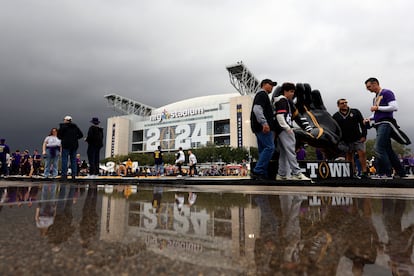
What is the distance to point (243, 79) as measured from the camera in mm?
72875

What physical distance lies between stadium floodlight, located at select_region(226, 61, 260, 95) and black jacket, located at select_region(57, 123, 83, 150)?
67090 millimetres

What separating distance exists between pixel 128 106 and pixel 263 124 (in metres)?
88.1

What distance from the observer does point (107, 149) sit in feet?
270

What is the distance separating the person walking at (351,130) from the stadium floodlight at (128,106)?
86.4m

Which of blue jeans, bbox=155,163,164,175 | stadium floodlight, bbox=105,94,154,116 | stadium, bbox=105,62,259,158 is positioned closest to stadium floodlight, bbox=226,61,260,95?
stadium, bbox=105,62,259,158

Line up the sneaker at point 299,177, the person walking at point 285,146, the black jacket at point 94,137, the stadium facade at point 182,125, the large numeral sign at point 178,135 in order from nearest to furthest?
the sneaker at point 299,177, the person walking at point 285,146, the black jacket at point 94,137, the stadium facade at point 182,125, the large numeral sign at point 178,135

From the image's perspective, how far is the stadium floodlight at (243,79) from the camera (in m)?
70.9

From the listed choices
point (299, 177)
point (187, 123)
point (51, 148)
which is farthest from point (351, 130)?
point (187, 123)

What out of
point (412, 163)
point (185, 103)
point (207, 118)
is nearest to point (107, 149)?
point (185, 103)

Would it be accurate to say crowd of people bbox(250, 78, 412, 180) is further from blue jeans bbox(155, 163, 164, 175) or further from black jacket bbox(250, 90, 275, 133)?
blue jeans bbox(155, 163, 164, 175)

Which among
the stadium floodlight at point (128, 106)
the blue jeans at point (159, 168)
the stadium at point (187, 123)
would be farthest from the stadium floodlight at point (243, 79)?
the blue jeans at point (159, 168)

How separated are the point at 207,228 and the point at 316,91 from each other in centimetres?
560

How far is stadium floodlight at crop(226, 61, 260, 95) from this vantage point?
70919 mm

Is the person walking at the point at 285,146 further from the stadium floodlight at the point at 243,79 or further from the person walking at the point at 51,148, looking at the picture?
the stadium floodlight at the point at 243,79
